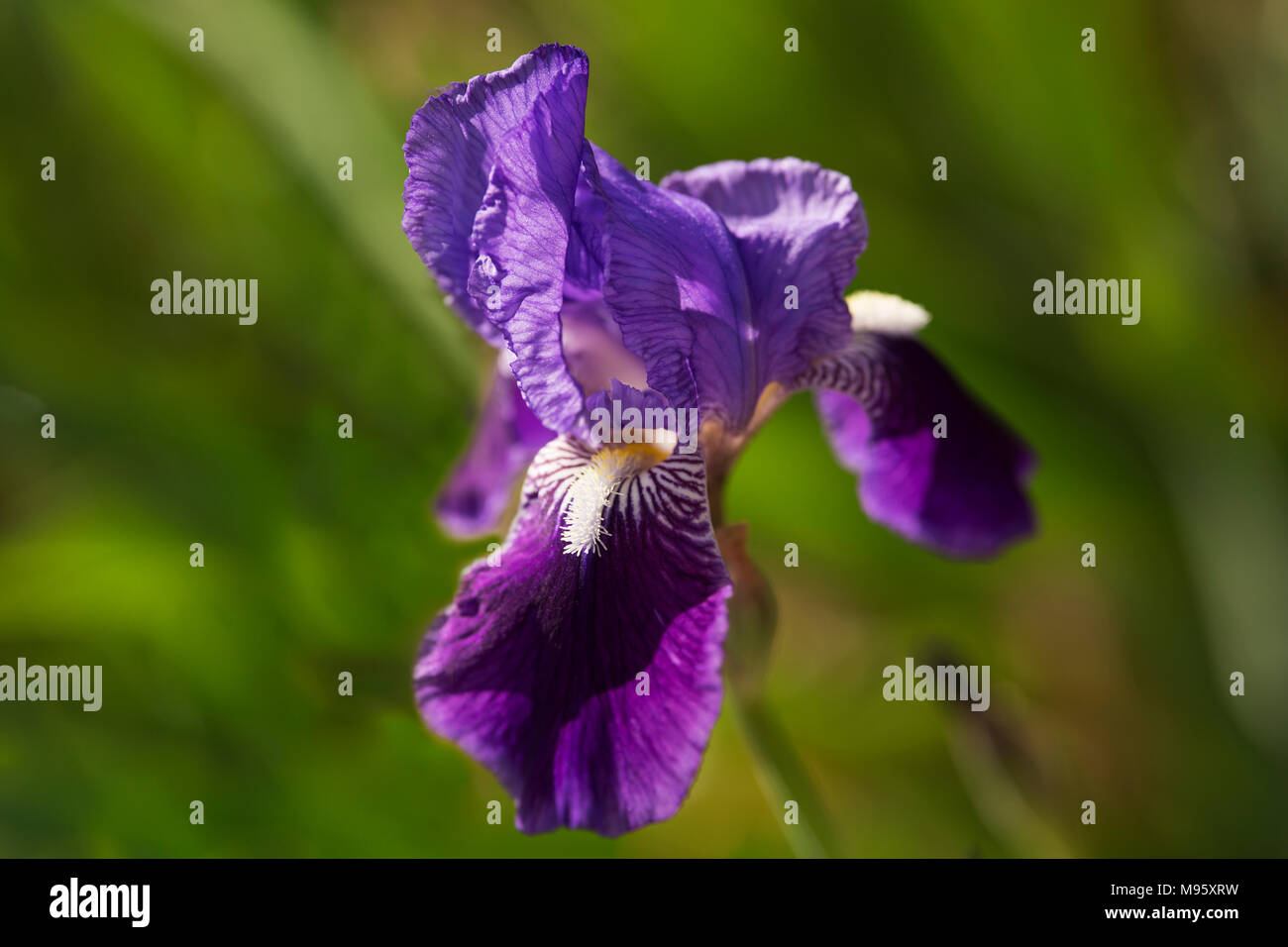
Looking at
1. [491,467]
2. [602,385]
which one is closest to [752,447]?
[491,467]

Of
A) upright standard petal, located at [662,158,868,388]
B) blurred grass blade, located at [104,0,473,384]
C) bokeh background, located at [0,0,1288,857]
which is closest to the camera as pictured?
upright standard petal, located at [662,158,868,388]

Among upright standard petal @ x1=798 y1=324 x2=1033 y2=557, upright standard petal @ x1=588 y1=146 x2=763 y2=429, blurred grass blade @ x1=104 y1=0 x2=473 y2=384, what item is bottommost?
upright standard petal @ x1=798 y1=324 x2=1033 y2=557


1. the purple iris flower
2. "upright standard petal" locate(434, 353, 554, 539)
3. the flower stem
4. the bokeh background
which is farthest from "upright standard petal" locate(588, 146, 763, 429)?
the bokeh background

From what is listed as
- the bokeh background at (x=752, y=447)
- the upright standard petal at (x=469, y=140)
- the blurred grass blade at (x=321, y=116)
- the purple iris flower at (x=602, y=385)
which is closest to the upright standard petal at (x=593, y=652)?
the purple iris flower at (x=602, y=385)

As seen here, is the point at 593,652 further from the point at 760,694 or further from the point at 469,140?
the point at 469,140

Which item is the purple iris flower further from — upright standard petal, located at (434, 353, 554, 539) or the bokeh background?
the bokeh background
